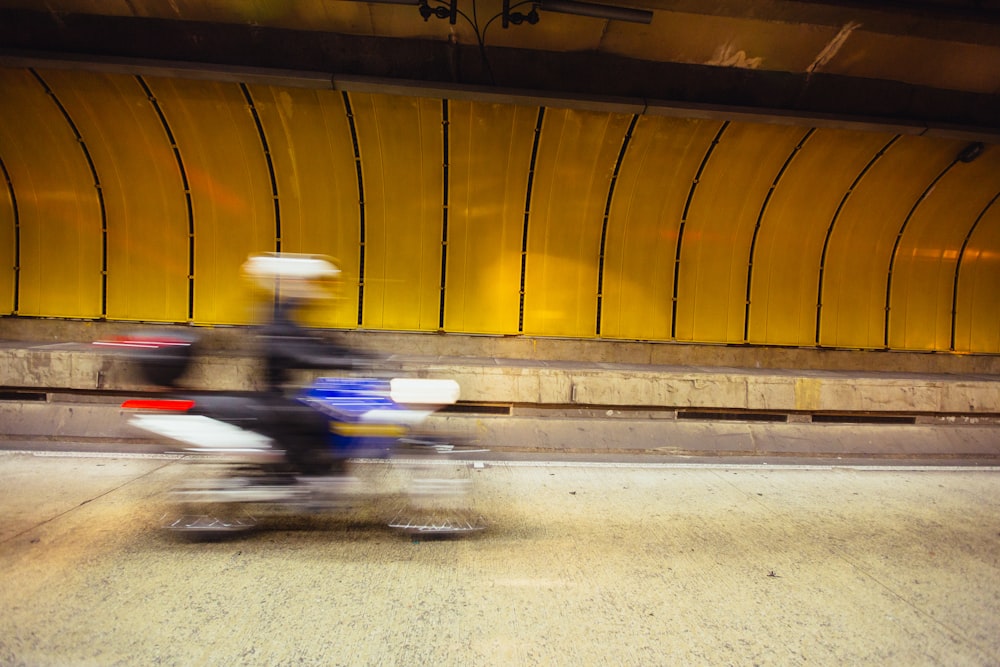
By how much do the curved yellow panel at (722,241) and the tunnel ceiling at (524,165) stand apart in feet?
0.11

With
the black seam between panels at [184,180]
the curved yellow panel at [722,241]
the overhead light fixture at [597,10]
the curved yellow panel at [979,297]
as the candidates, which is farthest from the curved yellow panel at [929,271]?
the black seam between panels at [184,180]

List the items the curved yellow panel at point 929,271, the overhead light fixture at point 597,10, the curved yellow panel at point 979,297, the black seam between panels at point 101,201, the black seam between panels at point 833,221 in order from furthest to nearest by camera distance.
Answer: the curved yellow panel at point 979,297 < the curved yellow panel at point 929,271 < the black seam between panels at point 833,221 < the black seam between panels at point 101,201 < the overhead light fixture at point 597,10

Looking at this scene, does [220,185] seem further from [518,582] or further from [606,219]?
[518,582]

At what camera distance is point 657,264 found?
7266mm

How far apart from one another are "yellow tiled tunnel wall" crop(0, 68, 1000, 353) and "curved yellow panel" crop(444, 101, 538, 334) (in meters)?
A: 0.03

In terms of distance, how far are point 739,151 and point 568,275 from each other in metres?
2.93

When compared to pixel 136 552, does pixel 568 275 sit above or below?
above

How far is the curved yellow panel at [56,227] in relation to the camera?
641 centimetres

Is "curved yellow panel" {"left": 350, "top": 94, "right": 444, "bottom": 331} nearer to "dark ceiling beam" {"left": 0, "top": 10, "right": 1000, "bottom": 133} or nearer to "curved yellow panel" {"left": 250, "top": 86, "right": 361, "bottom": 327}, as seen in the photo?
"curved yellow panel" {"left": 250, "top": 86, "right": 361, "bottom": 327}

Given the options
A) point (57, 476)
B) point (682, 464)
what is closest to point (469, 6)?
point (682, 464)

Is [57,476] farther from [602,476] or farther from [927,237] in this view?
[927,237]

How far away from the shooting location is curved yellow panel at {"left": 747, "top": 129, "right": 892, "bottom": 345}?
6.87 metres

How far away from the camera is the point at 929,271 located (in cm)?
760

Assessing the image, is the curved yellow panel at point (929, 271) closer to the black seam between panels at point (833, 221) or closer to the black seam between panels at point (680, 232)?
the black seam between panels at point (833, 221)
